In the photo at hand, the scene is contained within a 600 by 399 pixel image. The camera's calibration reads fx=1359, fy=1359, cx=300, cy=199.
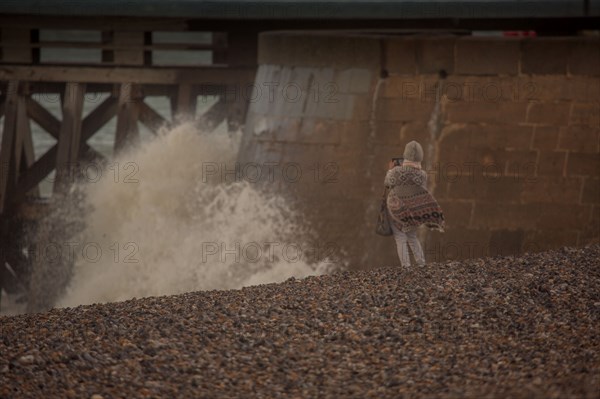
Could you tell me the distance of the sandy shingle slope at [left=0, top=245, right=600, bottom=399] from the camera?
797 cm

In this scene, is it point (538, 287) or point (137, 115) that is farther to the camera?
point (137, 115)

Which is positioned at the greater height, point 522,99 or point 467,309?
point 522,99

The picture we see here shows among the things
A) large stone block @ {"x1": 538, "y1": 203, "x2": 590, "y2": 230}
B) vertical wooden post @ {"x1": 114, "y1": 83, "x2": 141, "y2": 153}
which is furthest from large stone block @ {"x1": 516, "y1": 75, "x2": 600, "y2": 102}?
vertical wooden post @ {"x1": 114, "y1": 83, "x2": 141, "y2": 153}

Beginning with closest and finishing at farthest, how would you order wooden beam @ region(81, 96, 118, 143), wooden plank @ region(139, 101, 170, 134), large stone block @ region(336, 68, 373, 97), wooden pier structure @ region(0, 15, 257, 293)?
1. large stone block @ region(336, 68, 373, 97)
2. wooden pier structure @ region(0, 15, 257, 293)
3. wooden plank @ region(139, 101, 170, 134)
4. wooden beam @ region(81, 96, 118, 143)

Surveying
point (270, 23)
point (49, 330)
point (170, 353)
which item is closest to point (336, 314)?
point (170, 353)

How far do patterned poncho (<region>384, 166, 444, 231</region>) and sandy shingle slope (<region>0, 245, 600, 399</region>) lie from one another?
0.81m

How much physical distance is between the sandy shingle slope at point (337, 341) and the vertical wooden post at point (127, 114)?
8.52m

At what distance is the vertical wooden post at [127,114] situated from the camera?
62.0 ft

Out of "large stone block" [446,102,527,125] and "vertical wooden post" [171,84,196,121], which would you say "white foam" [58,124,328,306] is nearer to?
"vertical wooden post" [171,84,196,121]

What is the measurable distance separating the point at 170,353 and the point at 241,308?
1.23 metres

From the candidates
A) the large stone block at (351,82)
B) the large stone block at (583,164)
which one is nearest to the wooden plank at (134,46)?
the large stone block at (351,82)

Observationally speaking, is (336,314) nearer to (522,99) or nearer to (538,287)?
(538,287)

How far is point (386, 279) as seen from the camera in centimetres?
1062

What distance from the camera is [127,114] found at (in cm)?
1902
